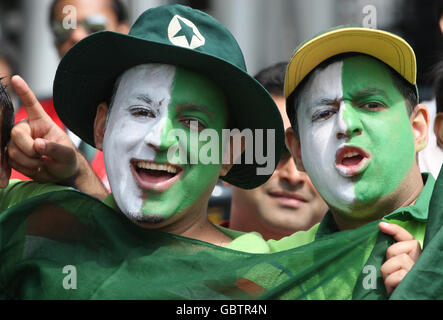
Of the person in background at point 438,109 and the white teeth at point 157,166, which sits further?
the person in background at point 438,109

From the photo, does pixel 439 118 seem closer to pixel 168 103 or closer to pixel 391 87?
pixel 391 87

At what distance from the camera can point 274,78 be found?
3.79 m

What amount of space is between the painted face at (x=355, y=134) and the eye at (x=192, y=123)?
1.04 ft

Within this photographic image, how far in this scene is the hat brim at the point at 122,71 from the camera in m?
2.65

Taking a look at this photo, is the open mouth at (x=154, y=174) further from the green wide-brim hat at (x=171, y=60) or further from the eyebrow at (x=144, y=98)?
the green wide-brim hat at (x=171, y=60)

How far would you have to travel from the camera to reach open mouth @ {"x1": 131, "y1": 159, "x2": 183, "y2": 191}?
2596mm

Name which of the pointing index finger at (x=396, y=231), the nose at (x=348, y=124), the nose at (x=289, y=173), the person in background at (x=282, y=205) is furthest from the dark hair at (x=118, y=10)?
the pointing index finger at (x=396, y=231)

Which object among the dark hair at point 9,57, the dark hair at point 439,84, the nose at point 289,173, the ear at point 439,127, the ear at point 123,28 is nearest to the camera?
the ear at point 439,127

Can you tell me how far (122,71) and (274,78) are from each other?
1.15 meters

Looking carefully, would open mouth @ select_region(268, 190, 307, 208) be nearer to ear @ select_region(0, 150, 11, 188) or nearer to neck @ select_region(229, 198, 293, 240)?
neck @ select_region(229, 198, 293, 240)

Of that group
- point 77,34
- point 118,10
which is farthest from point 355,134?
point 118,10

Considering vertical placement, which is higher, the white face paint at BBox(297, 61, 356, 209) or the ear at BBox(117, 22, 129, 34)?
the ear at BBox(117, 22, 129, 34)

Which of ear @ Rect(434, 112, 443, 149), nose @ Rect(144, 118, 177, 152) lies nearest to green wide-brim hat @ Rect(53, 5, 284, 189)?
nose @ Rect(144, 118, 177, 152)
